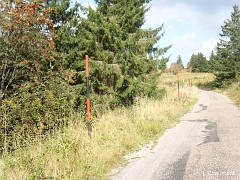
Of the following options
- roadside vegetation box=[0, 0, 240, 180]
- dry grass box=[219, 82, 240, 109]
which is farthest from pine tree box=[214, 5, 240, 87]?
roadside vegetation box=[0, 0, 240, 180]

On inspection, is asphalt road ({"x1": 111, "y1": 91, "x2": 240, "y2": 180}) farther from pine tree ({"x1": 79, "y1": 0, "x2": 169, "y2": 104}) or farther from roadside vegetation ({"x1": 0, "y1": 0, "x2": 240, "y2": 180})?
pine tree ({"x1": 79, "y1": 0, "x2": 169, "y2": 104})

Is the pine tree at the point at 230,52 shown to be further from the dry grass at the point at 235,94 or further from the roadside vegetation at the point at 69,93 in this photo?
the roadside vegetation at the point at 69,93

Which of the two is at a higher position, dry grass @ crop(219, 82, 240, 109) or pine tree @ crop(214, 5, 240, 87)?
pine tree @ crop(214, 5, 240, 87)

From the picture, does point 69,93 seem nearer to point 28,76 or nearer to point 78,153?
point 28,76

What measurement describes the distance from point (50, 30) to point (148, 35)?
615 cm

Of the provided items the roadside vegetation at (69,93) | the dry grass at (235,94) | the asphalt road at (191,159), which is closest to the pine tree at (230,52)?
the dry grass at (235,94)

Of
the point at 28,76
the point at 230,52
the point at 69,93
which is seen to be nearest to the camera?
the point at 69,93

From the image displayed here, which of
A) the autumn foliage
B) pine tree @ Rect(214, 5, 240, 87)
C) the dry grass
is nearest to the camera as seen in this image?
the autumn foliage

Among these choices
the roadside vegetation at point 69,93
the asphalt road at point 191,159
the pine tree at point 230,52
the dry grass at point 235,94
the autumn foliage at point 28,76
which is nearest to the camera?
the asphalt road at point 191,159

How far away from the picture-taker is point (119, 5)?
11602 millimetres

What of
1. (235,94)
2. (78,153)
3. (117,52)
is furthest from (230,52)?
(78,153)

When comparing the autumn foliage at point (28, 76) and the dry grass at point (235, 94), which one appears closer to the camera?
the autumn foliage at point (28, 76)

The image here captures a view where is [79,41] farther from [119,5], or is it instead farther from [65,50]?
[119,5]

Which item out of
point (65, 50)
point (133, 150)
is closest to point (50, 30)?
point (65, 50)
